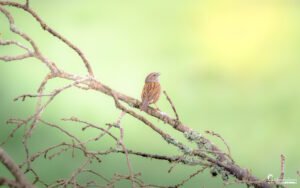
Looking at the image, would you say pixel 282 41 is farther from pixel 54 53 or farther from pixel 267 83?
pixel 54 53

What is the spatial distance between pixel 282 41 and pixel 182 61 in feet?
10.6

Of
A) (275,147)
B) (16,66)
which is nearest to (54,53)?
(16,66)

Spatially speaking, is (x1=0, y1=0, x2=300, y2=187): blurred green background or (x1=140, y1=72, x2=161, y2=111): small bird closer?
(x1=140, y1=72, x2=161, y2=111): small bird

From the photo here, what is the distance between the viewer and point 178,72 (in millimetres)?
13477

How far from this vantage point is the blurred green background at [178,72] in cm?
1041

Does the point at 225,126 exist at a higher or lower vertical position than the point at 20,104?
higher

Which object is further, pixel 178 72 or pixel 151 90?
pixel 178 72

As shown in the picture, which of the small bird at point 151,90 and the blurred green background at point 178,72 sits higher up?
the blurred green background at point 178,72

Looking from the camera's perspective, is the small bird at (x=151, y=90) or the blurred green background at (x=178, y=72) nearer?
the small bird at (x=151, y=90)

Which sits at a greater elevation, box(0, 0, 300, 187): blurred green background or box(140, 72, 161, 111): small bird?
box(0, 0, 300, 187): blurred green background

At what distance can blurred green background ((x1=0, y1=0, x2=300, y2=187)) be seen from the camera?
10414 mm

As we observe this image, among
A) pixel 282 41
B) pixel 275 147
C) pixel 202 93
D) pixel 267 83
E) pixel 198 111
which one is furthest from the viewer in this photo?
pixel 282 41

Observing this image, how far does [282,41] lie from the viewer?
16734 millimetres

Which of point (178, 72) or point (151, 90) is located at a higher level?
point (178, 72)
